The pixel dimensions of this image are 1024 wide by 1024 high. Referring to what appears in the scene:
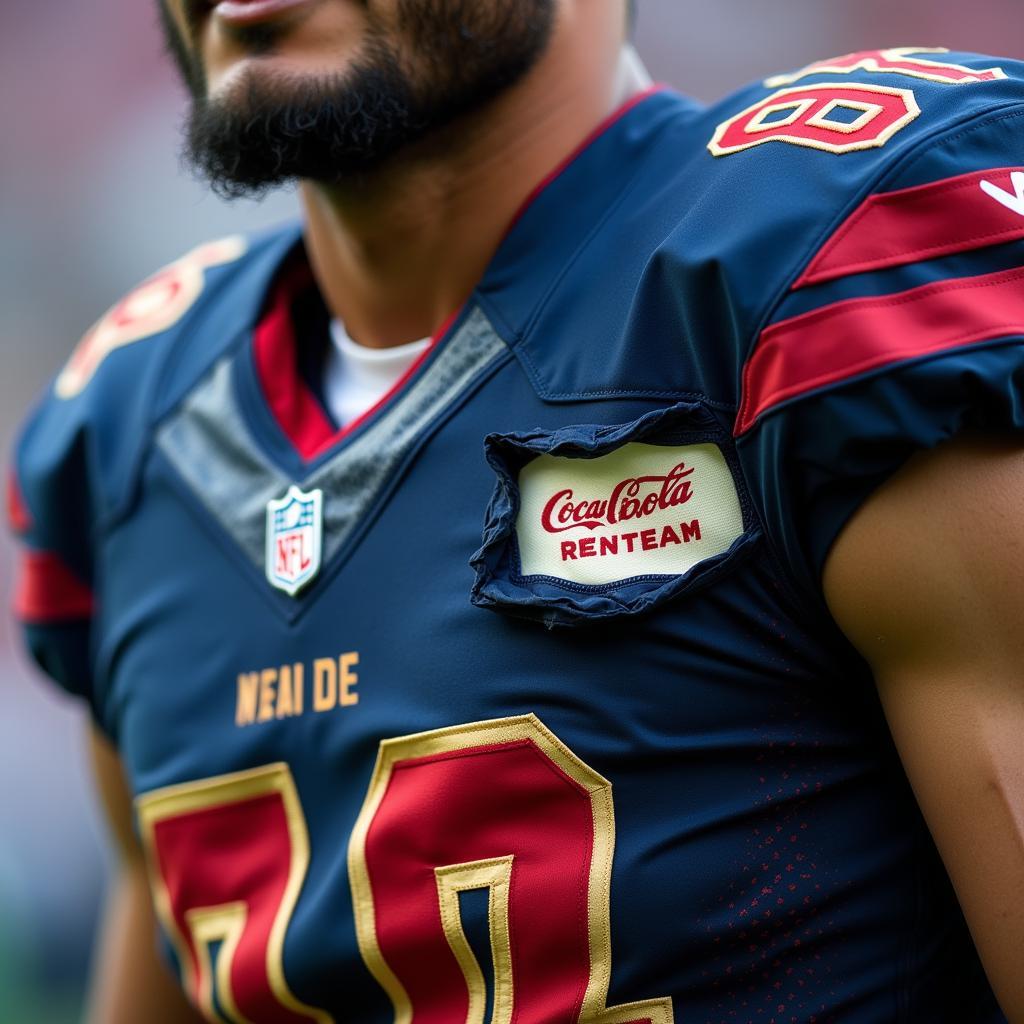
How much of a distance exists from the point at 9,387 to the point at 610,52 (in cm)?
417

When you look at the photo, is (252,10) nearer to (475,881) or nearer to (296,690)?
(296,690)

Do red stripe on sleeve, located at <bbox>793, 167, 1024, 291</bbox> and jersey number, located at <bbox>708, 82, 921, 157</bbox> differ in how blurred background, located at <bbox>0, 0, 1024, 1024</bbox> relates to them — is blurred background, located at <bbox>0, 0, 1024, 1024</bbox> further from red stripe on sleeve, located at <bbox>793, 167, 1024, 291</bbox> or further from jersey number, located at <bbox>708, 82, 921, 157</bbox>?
red stripe on sleeve, located at <bbox>793, 167, 1024, 291</bbox>

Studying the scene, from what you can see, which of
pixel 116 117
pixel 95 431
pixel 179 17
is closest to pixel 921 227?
pixel 179 17

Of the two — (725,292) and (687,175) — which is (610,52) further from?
(725,292)

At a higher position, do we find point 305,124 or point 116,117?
point 305,124

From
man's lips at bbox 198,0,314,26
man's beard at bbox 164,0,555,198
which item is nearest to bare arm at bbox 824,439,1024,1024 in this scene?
man's beard at bbox 164,0,555,198

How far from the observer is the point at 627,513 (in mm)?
979

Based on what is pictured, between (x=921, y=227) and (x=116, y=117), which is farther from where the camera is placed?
(x=116, y=117)

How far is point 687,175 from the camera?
1062 mm

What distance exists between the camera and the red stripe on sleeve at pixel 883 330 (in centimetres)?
85

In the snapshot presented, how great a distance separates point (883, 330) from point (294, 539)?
0.51 meters

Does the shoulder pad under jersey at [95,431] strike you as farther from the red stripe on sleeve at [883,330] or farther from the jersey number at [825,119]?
the red stripe on sleeve at [883,330]

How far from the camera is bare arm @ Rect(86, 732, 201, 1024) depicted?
1513 millimetres

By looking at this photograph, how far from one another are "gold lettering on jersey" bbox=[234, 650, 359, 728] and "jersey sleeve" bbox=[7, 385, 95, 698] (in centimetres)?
34
